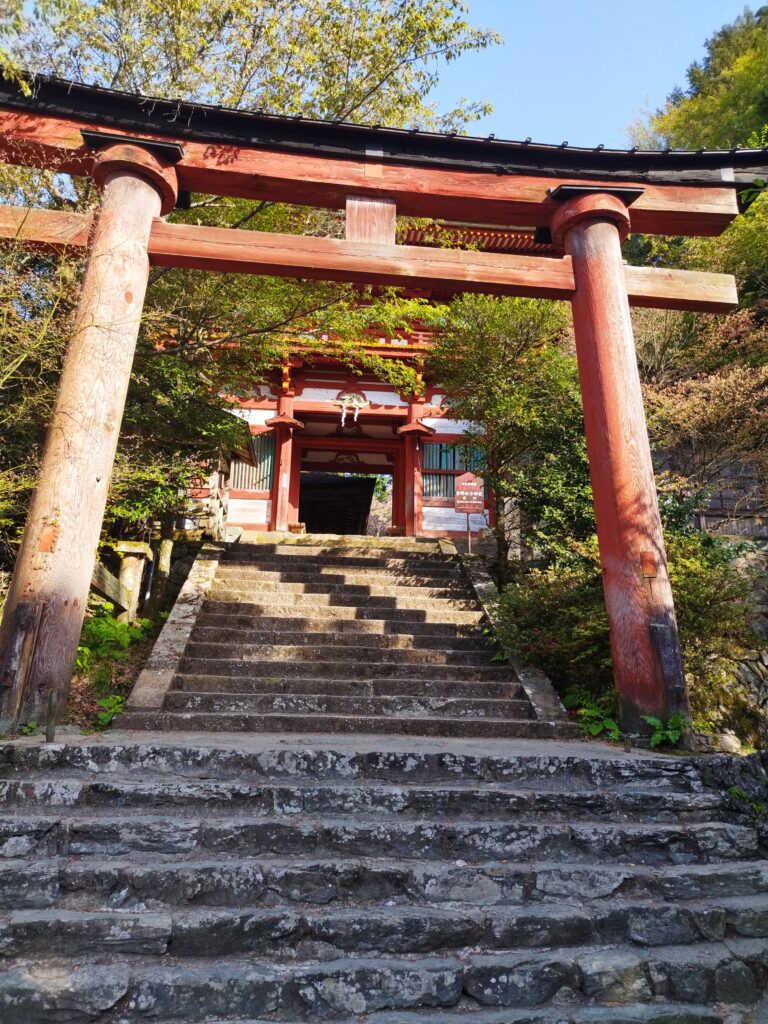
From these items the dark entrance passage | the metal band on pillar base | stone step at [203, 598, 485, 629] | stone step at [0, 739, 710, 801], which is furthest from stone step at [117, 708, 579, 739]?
the dark entrance passage

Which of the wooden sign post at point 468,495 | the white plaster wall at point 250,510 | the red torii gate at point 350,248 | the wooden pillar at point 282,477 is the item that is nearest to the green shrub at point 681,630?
the red torii gate at point 350,248

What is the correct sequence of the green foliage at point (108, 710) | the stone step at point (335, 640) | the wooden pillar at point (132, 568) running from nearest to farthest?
the green foliage at point (108, 710), the stone step at point (335, 640), the wooden pillar at point (132, 568)

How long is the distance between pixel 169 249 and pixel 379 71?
4497mm

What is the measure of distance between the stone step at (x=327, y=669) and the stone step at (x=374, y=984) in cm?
318

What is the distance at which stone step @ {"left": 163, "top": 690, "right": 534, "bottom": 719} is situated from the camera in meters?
4.89

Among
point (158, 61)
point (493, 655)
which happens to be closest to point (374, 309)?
point (158, 61)

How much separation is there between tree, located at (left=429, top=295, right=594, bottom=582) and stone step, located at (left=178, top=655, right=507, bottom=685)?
2.14 metres

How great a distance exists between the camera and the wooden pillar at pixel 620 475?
4.43 metres

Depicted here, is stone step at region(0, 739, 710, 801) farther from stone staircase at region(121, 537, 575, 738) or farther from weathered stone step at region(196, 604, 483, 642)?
weathered stone step at region(196, 604, 483, 642)

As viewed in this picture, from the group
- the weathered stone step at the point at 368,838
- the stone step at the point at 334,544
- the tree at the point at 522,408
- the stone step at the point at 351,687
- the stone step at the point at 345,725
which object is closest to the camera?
the weathered stone step at the point at 368,838

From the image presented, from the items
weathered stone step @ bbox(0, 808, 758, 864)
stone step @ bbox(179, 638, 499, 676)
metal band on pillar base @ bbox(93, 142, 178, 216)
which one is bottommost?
weathered stone step @ bbox(0, 808, 758, 864)

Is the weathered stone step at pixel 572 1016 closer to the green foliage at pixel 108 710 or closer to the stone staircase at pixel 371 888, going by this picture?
the stone staircase at pixel 371 888

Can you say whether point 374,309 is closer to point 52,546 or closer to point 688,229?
point 688,229

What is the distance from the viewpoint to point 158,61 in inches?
293
